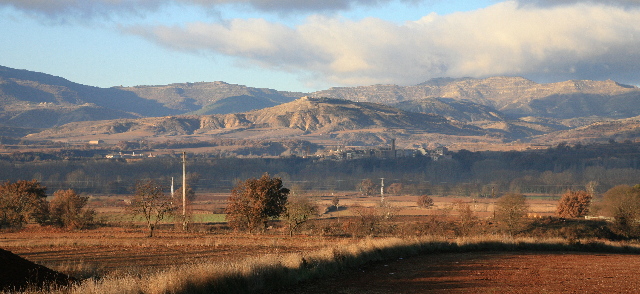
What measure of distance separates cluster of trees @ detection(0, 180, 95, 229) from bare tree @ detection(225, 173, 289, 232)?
13.1 meters

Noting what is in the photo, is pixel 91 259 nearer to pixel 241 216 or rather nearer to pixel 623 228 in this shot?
pixel 241 216

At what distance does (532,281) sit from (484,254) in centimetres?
1188

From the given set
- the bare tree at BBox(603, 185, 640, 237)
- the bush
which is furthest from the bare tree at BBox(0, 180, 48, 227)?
the bush

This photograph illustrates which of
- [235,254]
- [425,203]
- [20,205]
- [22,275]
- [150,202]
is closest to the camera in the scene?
[22,275]

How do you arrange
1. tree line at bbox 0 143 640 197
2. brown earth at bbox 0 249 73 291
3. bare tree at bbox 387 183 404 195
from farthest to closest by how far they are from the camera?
bare tree at bbox 387 183 404 195 < tree line at bbox 0 143 640 197 < brown earth at bbox 0 249 73 291

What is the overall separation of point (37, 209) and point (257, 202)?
66.4ft

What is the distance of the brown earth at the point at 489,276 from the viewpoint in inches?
854

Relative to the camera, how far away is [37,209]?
6166 cm

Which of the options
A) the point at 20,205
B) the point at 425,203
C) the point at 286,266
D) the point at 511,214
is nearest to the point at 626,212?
the point at 511,214

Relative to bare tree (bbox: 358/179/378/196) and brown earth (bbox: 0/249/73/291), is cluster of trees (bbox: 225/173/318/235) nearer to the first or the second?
brown earth (bbox: 0/249/73/291)

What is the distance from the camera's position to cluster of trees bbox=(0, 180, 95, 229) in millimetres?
59969

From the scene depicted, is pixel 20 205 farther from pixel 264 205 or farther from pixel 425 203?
pixel 425 203

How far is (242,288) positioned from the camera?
2019 centimetres

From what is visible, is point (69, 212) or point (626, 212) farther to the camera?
point (626, 212)
